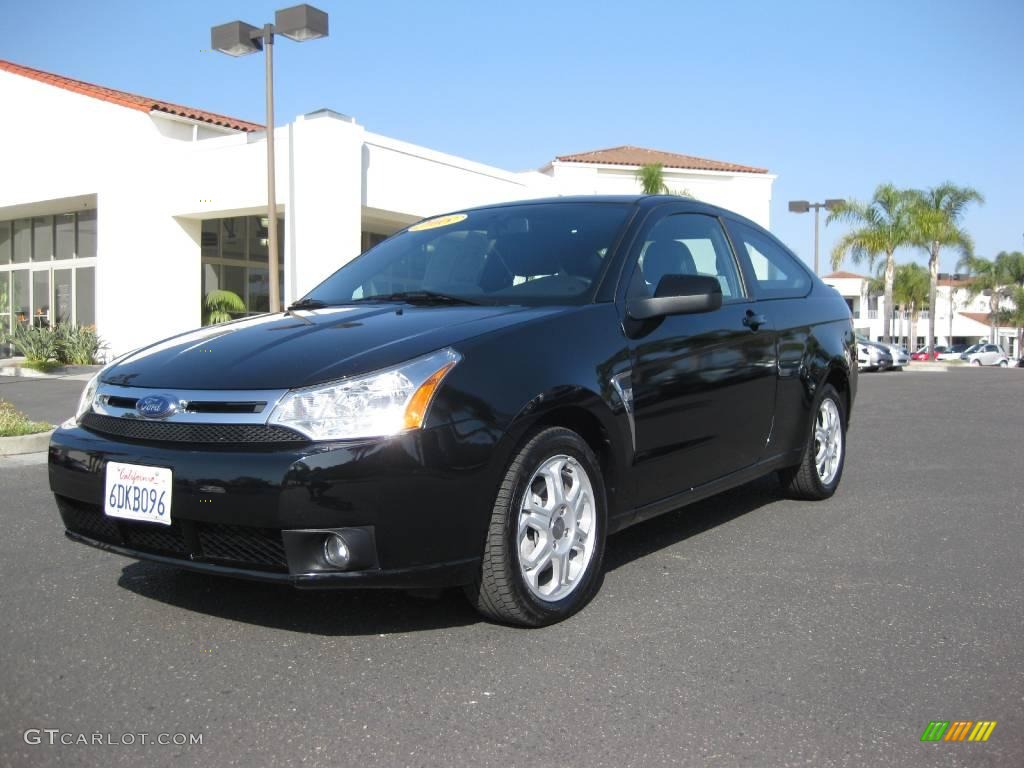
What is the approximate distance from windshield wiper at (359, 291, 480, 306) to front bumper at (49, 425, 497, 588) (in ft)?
3.23

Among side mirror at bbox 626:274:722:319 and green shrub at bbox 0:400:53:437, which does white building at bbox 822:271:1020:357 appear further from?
side mirror at bbox 626:274:722:319

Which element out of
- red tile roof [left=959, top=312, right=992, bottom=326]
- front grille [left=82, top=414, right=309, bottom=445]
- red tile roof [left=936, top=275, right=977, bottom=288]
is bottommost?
front grille [left=82, top=414, right=309, bottom=445]

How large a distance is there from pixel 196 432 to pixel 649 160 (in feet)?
115

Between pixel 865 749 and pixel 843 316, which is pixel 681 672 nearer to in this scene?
pixel 865 749

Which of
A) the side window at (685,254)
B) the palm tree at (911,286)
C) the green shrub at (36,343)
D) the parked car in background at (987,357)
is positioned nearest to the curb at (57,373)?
the green shrub at (36,343)

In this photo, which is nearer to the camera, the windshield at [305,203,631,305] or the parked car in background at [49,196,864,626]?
the parked car in background at [49,196,864,626]

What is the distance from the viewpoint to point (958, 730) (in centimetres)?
259

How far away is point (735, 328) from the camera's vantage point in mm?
4414

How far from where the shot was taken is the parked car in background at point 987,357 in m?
56.0

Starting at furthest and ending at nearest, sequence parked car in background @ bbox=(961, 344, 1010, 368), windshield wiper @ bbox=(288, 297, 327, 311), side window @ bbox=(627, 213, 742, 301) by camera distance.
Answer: parked car in background @ bbox=(961, 344, 1010, 368)
windshield wiper @ bbox=(288, 297, 327, 311)
side window @ bbox=(627, 213, 742, 301)

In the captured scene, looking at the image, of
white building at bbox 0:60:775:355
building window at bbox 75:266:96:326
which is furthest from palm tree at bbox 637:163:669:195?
building window at bbox 75:266:96:326

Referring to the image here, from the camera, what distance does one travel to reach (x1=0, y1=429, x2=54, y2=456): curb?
7836 millimetres

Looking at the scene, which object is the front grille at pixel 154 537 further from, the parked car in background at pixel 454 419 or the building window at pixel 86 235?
the building window at pixel 86 235

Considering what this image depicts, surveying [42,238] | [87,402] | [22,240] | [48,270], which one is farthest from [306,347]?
[22,240]
